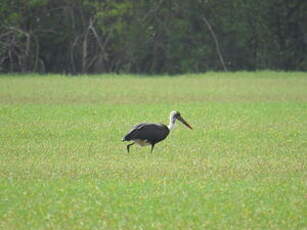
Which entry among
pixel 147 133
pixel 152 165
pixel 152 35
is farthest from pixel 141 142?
pixel 152 35

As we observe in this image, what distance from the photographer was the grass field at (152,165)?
285 inches

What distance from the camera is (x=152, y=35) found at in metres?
35.1

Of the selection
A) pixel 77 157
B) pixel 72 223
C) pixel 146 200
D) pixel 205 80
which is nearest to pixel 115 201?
pixel 146 200

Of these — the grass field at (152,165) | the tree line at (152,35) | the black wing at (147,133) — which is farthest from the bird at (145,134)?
the tree line at (152,35)

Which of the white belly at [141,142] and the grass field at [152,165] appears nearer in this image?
the grass field at [152,165]

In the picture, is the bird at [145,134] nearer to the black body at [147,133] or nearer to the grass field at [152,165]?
the black body at [147,133]

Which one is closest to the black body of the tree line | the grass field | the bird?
the bird

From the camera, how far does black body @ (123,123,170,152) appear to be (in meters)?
11.0

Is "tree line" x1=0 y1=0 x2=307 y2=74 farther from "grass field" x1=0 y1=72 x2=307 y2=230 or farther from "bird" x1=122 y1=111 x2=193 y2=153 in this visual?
"bird" x1=122 y1=111 x2=193 y2=153

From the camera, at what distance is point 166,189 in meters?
8.40

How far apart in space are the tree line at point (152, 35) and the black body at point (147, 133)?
2262cm

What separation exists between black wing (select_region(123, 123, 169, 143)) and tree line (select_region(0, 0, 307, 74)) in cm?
2261

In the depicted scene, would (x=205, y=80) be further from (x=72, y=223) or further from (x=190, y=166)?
(x=72, y=223)

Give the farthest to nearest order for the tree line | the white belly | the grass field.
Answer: the tree line, the white belly, the grass field
